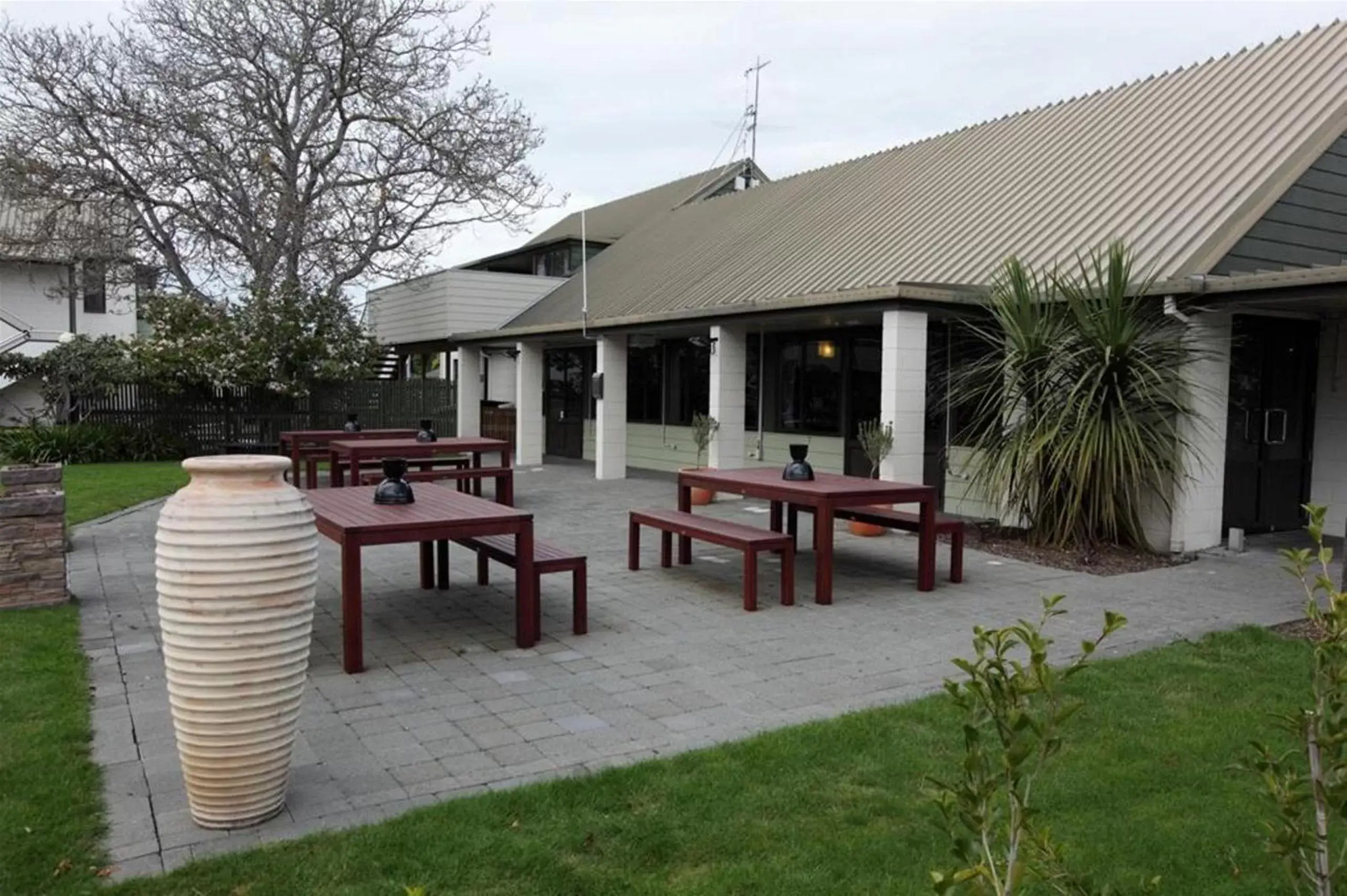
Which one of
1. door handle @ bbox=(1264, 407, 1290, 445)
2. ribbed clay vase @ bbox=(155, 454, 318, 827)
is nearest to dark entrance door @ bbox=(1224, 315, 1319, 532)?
door handle @ bbox=(1264, 407, 1290, 445)

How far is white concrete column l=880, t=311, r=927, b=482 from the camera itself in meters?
9.48

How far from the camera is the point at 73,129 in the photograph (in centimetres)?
1834

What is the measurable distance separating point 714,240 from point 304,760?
45.1 ft

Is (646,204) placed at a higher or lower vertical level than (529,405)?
higher

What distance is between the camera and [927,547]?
6820 mm

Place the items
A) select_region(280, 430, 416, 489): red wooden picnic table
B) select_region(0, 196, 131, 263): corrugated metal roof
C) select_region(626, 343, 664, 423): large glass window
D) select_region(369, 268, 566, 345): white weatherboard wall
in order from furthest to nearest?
select_region(369, 268, 566, 345): white weatherboard wall, select_region(0, 196, 131, 263): corrugated metal roof, select_region(626, 343, 664, 423): large glass window, select_region(280, 430, 416, 489): red wooden picnic table

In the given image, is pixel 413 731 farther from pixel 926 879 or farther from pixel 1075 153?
pixel 1075 153

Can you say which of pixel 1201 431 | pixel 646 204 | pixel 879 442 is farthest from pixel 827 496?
pixel 646 204

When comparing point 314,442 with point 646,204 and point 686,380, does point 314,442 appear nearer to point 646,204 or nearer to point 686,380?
point 686,380

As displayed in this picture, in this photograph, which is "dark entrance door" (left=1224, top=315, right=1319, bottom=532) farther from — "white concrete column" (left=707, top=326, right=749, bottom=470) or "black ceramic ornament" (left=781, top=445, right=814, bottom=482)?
"white concrete column" (left=707, top=326, right=749, bottom=470)

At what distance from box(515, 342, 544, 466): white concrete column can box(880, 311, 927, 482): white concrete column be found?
9.07 metres

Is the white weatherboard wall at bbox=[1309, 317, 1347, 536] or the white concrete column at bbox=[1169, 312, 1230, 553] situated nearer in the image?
the white concrete column at bbox=[1169, 312, 1230, 553]

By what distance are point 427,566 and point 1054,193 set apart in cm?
816

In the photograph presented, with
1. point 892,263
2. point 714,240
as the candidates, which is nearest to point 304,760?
point 892,263
